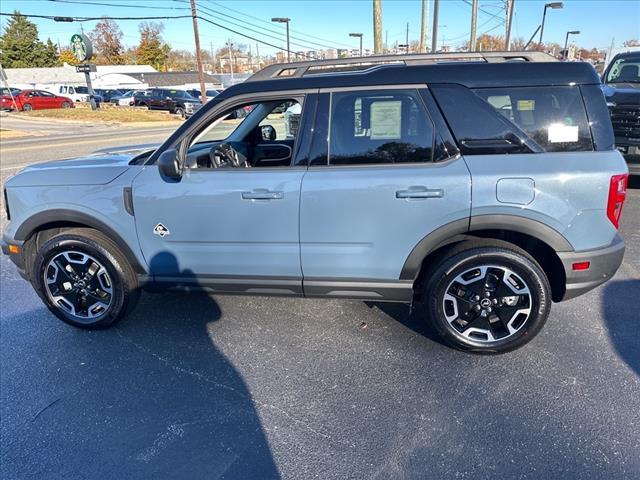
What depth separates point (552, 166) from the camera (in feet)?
8.77

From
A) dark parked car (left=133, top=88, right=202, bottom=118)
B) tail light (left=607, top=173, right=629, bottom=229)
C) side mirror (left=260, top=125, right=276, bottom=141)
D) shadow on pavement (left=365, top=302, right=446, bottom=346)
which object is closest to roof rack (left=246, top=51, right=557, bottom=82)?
tail light (left=607, top=173, right=629, bottom=229)

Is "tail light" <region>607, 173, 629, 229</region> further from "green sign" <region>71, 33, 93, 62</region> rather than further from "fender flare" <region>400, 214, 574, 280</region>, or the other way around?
"green sign" <region>71, 33, 93, 62</region>

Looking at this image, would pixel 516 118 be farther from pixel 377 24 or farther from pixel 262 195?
pixel 377 24

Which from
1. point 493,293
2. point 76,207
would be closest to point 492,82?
point 493,293

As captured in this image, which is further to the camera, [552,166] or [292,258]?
[292,258]

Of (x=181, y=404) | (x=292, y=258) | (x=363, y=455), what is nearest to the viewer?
(x=363, y=455)

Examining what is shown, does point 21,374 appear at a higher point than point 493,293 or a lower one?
lower

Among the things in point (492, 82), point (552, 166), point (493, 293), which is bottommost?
point (493, 293)

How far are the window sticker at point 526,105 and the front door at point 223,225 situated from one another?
1419 mm

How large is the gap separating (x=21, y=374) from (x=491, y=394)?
3061mm

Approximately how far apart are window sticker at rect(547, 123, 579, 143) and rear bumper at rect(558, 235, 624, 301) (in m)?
0.71

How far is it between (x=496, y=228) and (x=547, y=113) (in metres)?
0.76

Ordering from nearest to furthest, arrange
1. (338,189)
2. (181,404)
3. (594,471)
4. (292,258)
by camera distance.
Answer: (594,471), (181,404), (338,189), (292,258)

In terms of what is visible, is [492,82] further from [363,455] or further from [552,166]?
[363,455]
